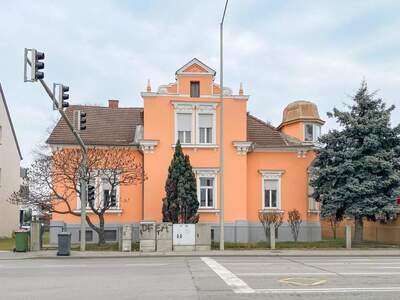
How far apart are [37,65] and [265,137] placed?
23.2 meters

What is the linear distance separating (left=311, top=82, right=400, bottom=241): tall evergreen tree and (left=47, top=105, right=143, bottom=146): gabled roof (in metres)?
12.3

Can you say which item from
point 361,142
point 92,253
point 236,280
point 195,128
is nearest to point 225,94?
point 195,128

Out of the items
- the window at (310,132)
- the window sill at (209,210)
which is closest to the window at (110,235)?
the window sill at (209,210)

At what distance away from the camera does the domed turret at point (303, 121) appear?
41469mm

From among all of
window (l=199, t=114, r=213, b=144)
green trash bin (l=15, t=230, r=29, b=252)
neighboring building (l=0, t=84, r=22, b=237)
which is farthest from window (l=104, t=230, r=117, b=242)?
neighboring building (l=0, t=84, r=22, b=237)

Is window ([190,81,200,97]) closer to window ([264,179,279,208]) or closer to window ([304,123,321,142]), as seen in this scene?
window ([264,179,279,208])

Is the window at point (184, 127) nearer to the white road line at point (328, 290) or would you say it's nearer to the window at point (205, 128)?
the window at point (205, 128)

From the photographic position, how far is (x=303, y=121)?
41375 millimetres

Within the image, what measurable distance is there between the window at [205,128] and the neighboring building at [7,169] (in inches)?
814

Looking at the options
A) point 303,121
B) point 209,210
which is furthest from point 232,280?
point 303,121

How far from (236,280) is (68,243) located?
1305cm

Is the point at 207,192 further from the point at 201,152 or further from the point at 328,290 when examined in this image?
the point at 328,290

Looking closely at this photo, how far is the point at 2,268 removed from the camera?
19953 mm

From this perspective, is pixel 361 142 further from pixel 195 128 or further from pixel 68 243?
pixel 68 243
